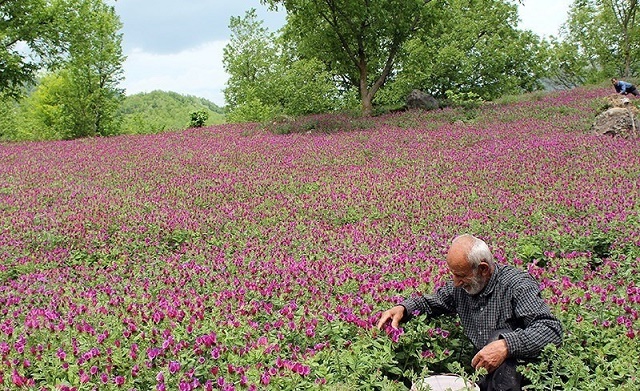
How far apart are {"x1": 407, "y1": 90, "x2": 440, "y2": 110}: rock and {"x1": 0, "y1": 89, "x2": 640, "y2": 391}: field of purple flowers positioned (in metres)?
9.01

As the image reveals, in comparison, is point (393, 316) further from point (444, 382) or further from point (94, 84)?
point (94, 84)

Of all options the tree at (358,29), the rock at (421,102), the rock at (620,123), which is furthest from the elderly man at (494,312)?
the rock at (421,102)

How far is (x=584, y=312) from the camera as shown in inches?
165

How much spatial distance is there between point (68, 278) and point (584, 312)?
5363 mm

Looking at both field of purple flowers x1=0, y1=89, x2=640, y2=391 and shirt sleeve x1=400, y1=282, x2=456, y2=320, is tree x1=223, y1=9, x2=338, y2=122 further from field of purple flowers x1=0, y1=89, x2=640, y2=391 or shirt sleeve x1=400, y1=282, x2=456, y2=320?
shirt sleeve x1=400, y1=282, x2=456, y2=320

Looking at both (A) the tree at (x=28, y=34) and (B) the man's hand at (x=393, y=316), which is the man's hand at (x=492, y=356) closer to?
(B) the man's hand at (x=393, y=316)

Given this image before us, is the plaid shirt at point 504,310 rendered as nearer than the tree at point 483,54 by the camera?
Yes

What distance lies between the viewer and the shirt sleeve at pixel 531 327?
11.7ft

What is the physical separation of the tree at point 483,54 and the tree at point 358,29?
22.7 ft

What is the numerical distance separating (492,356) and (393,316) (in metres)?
0.78

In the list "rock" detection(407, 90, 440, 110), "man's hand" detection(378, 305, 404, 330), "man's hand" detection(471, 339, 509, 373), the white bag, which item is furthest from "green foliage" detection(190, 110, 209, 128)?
"man's hand" detection(471, 339, 509, 373)

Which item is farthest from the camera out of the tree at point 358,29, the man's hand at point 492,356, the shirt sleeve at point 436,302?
the tree at point 358,29

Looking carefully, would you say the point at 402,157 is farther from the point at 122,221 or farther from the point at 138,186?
the point at 122,221

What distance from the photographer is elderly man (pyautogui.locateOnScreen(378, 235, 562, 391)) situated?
3.56m
